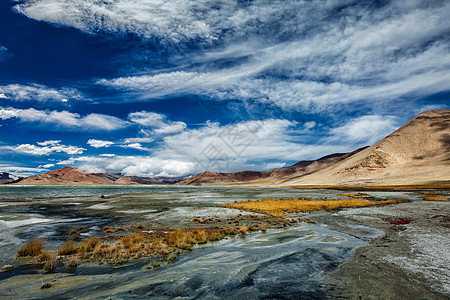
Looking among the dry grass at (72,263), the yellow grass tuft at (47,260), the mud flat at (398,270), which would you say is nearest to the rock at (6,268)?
the yellow grass tuft at (47,260)

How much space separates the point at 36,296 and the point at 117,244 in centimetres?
644

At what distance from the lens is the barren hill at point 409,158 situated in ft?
404

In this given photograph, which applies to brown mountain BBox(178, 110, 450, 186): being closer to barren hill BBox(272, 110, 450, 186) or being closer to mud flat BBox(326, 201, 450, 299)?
barren hill BBox(272, 110, 450, 186)

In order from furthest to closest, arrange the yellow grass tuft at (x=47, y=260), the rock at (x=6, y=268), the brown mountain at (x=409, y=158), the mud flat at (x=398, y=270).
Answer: the brown mountain at (x=409, y=158) → the yellow grass tuft at (x=47, y=260) → the rock at (x=6, y=268) → the mud flat at (x=398, y=270)

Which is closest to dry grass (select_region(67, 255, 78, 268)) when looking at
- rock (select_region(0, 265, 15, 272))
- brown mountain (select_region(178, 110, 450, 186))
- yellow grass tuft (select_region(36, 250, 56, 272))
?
yellow grass tuft (select_region(36, 250, 56, 272))

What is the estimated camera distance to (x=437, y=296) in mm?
7168

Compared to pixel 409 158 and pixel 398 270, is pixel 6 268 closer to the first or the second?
pixel 398 270

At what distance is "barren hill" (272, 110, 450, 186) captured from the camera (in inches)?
4845

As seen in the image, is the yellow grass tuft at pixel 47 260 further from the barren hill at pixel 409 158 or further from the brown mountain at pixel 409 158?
the barren hill at pixel 409 158

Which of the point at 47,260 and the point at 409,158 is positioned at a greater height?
the point at 409,158

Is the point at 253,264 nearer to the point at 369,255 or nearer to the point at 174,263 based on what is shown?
the point at 174,263

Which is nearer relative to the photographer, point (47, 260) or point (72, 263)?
point (72, 263)

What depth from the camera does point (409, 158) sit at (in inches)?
6043

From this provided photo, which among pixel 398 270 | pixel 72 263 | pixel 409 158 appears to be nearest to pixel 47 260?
pixel 72 263
